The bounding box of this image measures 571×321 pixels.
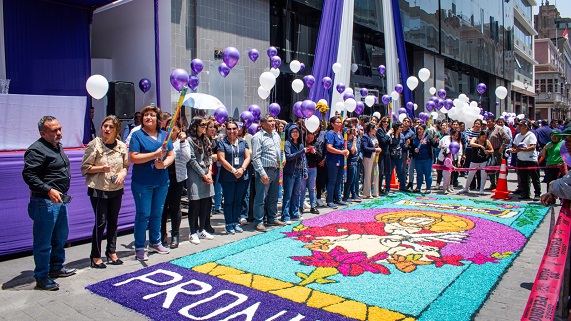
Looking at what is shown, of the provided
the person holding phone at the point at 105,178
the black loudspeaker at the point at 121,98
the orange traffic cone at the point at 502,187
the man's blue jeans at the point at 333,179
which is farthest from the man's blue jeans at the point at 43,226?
the orange traffic cone at the point at 502,187

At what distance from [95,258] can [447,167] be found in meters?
8.24

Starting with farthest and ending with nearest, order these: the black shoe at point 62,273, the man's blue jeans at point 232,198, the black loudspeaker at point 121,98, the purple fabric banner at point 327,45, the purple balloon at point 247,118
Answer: the purple fabric banner at point 327,45 < the black loudspeaker at point 121,98 < the purple balloon at point 247,118 < the man's blue jeans at point 232,198 < the black shoe at point 62,273

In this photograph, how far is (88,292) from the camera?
14.4 ft

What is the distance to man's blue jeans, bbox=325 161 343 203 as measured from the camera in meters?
8.73

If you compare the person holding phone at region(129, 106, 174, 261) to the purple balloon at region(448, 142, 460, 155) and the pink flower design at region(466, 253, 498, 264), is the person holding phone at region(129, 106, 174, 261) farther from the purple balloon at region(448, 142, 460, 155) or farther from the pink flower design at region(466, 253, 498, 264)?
the purple balloon at region(448, 142, 460, 155)

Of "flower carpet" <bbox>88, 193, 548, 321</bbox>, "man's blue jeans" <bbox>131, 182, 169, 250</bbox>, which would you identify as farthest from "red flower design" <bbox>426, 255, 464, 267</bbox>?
"man's blue jeans" <bbox>131, 182, 169, 250</bbox>

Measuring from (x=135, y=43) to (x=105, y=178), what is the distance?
7.41 metres

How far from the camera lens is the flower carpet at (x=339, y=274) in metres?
3.93

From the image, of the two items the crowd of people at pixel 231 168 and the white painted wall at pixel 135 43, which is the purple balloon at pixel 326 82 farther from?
the white painted wall at pixel 135 43

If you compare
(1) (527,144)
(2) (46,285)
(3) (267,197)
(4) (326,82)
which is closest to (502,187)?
(1) (527,144)

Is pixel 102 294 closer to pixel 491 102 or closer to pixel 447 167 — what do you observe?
pixel 447 167

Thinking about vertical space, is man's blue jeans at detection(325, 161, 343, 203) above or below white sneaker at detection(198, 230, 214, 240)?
above

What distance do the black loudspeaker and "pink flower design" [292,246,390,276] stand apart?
6989mm

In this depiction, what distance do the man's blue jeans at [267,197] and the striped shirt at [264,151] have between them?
0.14m
